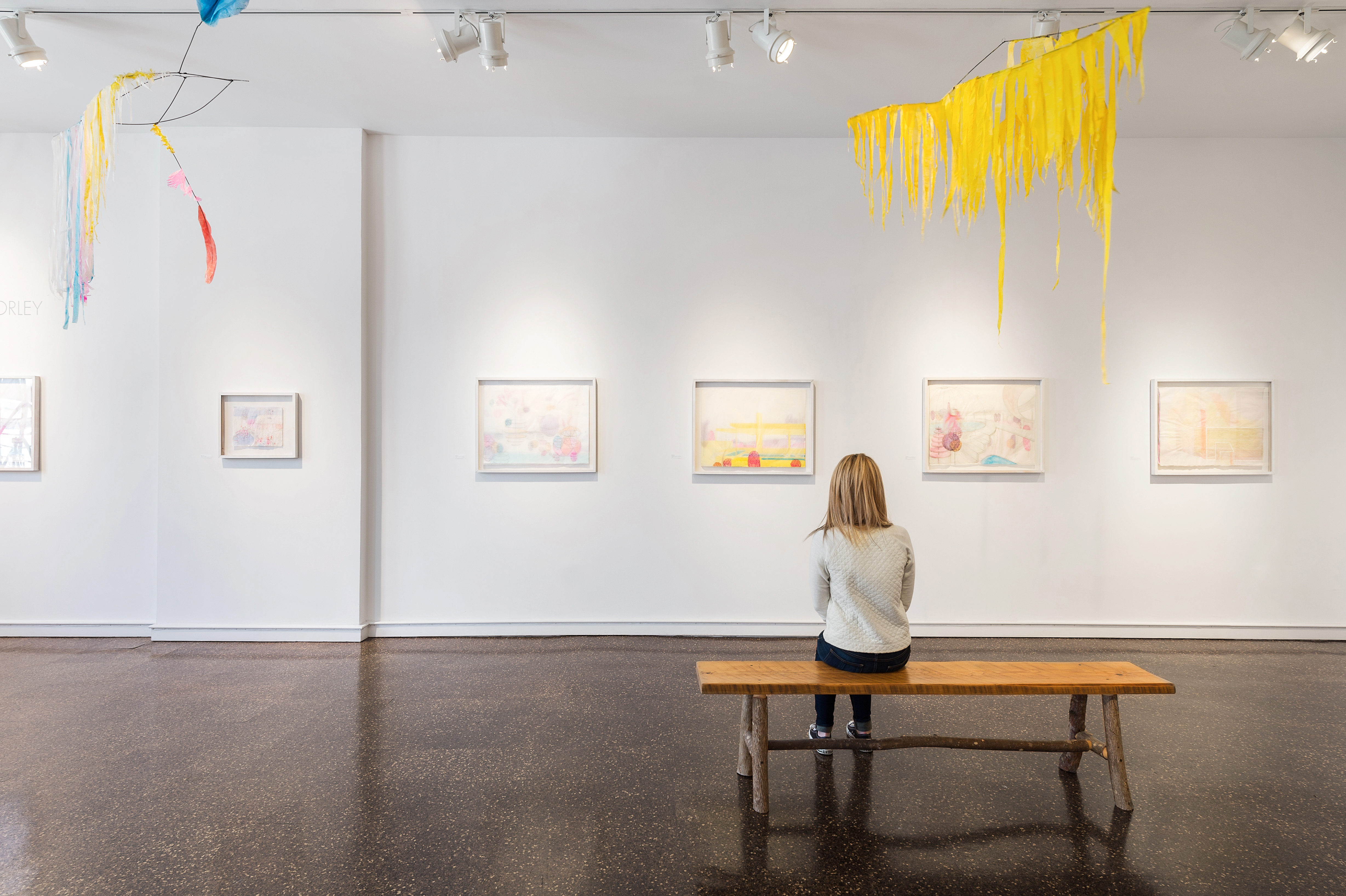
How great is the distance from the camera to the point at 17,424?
18.1 ft

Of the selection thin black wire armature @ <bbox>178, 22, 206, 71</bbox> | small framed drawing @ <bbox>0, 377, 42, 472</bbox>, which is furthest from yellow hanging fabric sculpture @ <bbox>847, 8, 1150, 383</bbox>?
small framed drawing @ <bbox>0, 377, 42, 472</bbox>

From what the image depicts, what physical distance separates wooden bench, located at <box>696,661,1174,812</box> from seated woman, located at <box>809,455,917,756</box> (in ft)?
0.28

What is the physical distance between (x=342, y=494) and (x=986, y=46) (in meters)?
5.61

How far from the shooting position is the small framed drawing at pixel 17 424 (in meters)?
5.51

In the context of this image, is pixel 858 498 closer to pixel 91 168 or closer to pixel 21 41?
pixel 91 168

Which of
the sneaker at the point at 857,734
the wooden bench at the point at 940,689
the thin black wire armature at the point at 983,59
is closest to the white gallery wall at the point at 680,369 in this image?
the thin black wire armature at the point at 983,59

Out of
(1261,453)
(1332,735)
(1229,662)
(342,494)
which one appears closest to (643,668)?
(342,494)

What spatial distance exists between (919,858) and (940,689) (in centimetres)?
64

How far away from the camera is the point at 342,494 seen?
5.43 meters

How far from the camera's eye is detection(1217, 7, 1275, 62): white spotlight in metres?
3.90

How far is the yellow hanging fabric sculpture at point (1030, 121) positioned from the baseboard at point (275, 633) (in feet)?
16.5

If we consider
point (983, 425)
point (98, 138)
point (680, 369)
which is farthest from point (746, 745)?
point (98, 138)

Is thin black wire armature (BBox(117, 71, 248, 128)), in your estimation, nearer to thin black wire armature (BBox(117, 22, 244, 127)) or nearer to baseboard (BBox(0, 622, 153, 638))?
thin black wire armature (BBox(117, 22, 244, 127))

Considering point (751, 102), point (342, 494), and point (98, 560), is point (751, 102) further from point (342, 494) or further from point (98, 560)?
point (98, 560)
